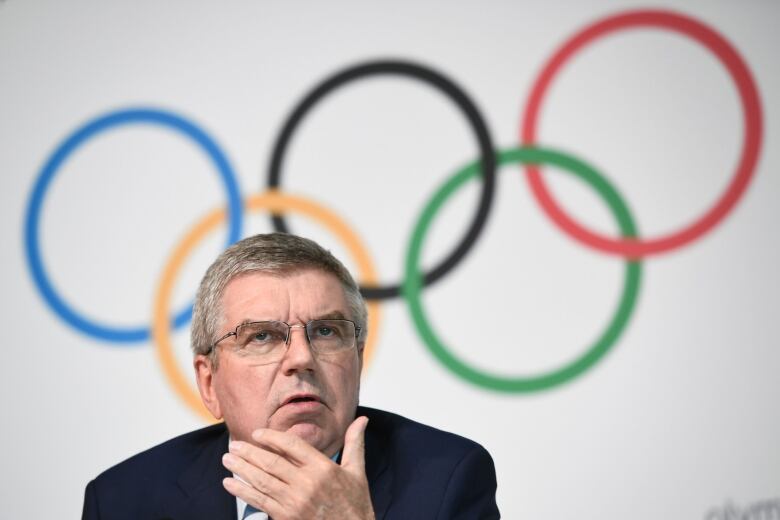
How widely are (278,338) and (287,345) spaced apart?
0.11 ft

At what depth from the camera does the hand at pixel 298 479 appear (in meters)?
1.58

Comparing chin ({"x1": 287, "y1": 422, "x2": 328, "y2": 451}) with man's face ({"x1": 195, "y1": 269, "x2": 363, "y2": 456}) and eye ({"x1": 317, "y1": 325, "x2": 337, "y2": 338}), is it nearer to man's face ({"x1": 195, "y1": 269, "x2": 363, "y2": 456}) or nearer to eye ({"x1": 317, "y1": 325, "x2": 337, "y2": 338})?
man's face ({"x1": 195, "y1": 269, "x2": 363, "y2": 456})

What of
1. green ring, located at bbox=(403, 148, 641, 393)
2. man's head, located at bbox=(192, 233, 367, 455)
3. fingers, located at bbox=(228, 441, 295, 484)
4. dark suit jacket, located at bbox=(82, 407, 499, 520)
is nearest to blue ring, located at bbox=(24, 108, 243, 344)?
green ring, located at bbox=(403, 148, 641, 393)

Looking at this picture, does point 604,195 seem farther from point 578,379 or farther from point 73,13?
point 73,13

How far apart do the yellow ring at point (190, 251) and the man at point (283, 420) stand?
1.88 m

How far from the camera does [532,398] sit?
13.1 ft

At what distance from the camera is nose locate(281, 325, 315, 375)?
1.76 meters

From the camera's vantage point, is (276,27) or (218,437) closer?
(218,437)

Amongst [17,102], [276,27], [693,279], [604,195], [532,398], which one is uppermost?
[276,27]

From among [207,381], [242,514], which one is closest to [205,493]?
[242,514]

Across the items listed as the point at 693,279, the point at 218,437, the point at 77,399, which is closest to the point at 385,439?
the point at 218,437

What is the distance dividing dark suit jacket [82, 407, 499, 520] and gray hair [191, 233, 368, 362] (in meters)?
0.29

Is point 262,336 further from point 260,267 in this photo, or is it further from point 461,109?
point 461,109

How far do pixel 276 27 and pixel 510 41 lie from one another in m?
1.17
